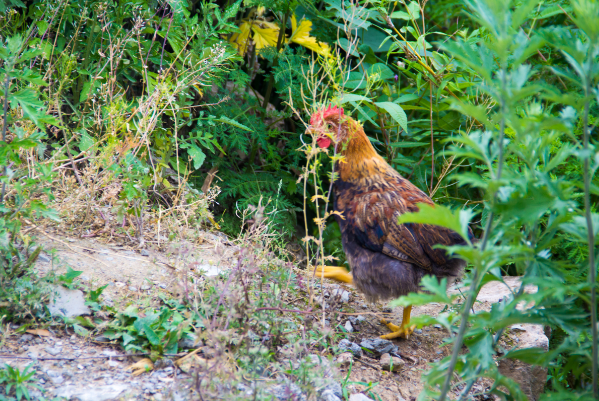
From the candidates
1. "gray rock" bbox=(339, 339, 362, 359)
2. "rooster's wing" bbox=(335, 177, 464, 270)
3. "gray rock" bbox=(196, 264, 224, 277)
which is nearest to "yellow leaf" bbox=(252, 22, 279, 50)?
"rooster's wing" bbox=(335, 177, 464, 270)

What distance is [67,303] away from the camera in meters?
2.25

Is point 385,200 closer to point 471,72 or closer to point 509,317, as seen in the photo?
point 471,72

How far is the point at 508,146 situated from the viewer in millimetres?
1555

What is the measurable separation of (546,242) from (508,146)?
0.45 meters

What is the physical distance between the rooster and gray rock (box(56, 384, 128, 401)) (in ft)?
5.38

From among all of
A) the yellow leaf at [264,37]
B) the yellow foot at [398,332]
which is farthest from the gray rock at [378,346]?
the yellow leaf at [264,37]

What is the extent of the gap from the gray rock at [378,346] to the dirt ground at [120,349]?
70 millimetres

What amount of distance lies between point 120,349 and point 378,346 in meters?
1.63

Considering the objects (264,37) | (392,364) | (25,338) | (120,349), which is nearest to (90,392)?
(120,349)

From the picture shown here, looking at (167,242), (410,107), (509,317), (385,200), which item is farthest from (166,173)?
(509,317)

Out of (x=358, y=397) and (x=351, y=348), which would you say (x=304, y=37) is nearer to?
(x=351, y=348)

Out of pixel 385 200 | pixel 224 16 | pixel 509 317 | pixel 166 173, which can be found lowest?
pixel 166 173

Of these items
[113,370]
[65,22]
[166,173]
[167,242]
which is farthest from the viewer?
[166,173]

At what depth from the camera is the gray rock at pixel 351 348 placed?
2768mm
